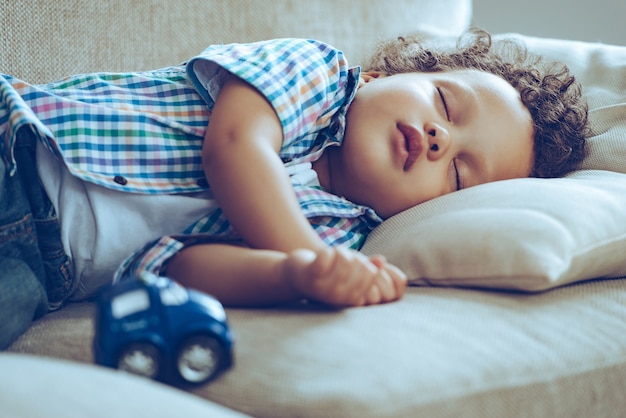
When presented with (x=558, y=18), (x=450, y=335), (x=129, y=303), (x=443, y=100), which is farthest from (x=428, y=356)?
(x=558, y=18)

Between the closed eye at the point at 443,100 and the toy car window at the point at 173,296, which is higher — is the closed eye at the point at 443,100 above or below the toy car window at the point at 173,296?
above

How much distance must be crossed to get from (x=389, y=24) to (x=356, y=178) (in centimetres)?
70

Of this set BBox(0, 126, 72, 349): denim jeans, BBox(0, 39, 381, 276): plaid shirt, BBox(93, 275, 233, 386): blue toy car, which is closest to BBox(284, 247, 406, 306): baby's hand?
BBox(93, 275, 233, 386): blue toy car

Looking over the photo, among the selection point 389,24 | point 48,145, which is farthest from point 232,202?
point 389,24

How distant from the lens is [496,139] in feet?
3.87

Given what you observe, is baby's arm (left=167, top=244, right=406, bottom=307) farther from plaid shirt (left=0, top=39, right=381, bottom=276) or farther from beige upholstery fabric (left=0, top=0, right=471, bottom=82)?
beige upholstery fabric (left=0, top=0, right=471, bottom=82)

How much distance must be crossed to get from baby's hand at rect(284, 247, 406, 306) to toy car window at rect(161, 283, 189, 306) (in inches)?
6.0

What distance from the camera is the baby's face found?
44.8 inches

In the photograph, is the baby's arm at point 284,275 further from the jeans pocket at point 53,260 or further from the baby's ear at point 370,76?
the baby's ear at point 370,76

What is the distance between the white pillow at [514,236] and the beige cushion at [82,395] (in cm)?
39

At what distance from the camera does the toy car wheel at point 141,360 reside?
69cm

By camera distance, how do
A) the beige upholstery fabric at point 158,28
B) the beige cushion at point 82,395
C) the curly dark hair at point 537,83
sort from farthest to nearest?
the beige upholstery fabric at point 158,28 → the curly dark hair at point 537,83 → the beige cushion at point 82,395

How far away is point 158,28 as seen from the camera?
151cm

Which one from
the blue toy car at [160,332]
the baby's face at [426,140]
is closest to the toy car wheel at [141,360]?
the blue toy car at [160,332]
